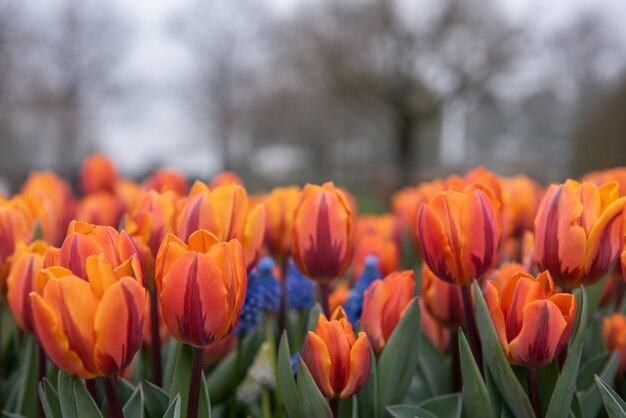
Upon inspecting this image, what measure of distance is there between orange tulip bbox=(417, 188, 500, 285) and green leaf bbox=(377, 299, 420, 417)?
69 millimetres

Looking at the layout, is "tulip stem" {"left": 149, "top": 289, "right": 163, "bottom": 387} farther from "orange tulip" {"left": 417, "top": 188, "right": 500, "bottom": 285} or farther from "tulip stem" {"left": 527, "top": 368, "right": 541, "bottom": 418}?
"tulip stem" {"left": 527, "top": 368, "right": 541, "bottom": 418}

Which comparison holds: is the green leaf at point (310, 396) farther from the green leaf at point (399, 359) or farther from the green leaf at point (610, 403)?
the green leaf at point (610, 403)

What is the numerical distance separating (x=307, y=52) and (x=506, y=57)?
4932 millimetres

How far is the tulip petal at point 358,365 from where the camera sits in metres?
0.83

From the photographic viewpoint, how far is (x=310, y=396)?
2.70 feet

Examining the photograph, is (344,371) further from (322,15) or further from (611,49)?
(611,49)

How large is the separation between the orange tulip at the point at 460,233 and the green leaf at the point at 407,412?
0.58ft

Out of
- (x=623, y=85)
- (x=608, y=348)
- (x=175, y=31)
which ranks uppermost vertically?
(x=175, y=31)

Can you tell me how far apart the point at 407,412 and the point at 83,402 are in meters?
0.41

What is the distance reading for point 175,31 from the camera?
1040 inches

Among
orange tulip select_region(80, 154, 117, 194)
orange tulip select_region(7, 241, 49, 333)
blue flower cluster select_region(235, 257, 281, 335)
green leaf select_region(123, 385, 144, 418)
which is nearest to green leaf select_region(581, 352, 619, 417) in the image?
blue flower cluster select_region(235, 257, 281, 335)

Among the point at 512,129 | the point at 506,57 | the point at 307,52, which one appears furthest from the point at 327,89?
the point at 512,129

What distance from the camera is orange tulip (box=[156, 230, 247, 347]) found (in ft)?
2.46

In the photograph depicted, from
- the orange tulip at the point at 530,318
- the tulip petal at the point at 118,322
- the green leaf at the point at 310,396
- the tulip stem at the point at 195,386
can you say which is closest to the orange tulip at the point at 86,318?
the tulip petal at the point at 118,322
